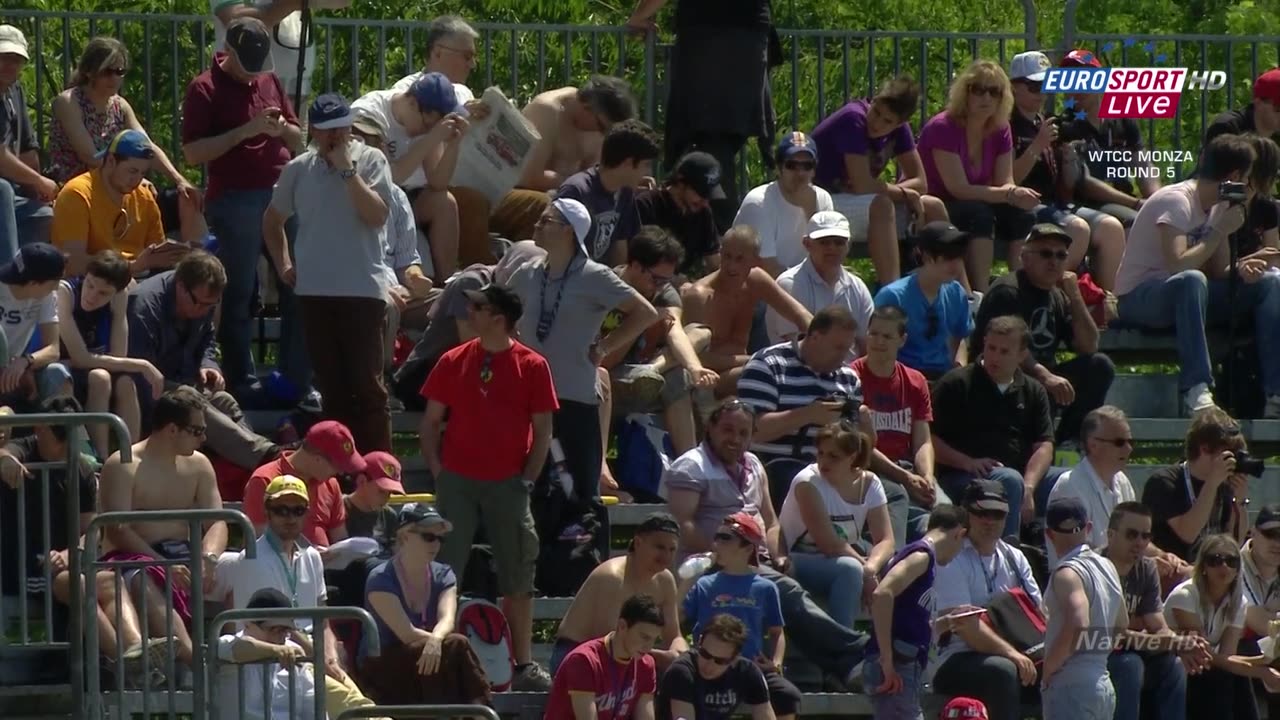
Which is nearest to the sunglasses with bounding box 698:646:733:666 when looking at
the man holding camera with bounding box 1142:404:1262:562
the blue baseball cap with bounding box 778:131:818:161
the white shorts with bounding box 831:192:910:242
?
the man holding camera with bounding box 1142:404:1262:562

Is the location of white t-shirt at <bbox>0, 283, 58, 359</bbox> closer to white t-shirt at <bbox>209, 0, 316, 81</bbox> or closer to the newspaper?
white t-shirt at <bbox>209, 0, 316, 81</bbox>

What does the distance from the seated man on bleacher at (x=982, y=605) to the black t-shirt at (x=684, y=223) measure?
Answer: 249 cm

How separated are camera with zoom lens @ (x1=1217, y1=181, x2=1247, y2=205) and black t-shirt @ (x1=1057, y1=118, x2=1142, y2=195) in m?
1.53

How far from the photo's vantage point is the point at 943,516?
12.1 metres

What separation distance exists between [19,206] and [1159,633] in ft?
18.6

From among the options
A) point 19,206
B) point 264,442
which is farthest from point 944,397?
point 19,206

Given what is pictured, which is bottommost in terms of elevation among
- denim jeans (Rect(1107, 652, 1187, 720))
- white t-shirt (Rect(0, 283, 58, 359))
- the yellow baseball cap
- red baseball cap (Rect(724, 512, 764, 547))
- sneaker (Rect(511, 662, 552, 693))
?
denim jeans (Rect(1107, 652, 1187, 720))

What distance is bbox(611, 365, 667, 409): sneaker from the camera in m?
12.8

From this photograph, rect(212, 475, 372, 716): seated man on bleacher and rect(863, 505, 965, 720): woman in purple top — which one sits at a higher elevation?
rect(212, 475, 372, 716): seated man on bleacher

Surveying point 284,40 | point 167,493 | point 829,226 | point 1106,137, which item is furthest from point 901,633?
point 1106,137

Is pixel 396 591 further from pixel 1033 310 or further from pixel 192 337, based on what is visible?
pixel 1033 310

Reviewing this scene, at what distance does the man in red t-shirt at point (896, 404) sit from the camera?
42.8ft

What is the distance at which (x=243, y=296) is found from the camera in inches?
509

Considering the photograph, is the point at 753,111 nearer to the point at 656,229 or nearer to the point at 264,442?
the point at 656,229
